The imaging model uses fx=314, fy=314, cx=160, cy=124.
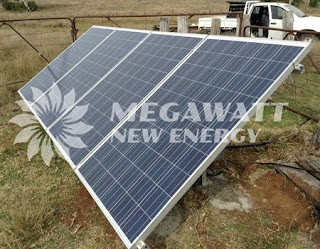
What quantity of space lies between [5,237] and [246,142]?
4.98m

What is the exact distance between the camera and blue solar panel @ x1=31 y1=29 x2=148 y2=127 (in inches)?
244

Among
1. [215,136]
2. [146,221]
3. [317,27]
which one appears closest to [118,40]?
[215,136]

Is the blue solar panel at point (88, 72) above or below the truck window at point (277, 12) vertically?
above

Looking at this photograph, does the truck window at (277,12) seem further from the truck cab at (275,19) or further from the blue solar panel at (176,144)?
the blue solar panel at (176,144)

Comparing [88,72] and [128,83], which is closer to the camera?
[128,83]

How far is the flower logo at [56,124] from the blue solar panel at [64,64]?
0.19 metres

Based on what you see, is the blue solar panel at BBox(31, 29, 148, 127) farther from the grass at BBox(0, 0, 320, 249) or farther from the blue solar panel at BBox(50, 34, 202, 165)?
the grass at BBox(0, 0, 320, 249)

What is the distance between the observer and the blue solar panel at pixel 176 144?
348 centimetres

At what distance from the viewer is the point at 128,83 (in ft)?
17.9

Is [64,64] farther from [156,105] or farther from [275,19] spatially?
[275,19]

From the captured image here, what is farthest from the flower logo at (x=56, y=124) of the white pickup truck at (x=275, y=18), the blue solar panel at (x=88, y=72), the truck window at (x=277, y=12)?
the truck window at (x=277, y=12)

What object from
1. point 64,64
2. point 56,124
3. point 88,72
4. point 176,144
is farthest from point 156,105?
point 64,64

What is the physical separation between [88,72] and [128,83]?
1659 mm

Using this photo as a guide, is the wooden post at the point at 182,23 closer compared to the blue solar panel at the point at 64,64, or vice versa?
the blue solar panel at the point at 64,64
